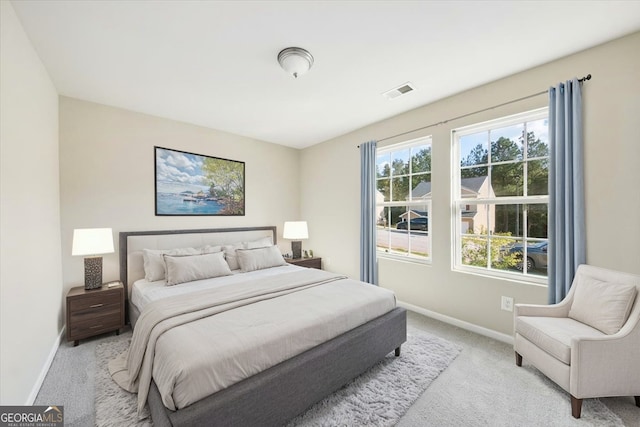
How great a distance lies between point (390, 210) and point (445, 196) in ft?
2.91

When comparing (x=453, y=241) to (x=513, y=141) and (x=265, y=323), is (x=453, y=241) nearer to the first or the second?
(x=513, y=141)

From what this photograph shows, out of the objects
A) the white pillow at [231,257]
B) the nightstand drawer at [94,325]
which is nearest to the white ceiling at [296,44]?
the white pillow at [231,257]

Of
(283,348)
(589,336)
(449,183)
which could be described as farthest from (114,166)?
(589,336)

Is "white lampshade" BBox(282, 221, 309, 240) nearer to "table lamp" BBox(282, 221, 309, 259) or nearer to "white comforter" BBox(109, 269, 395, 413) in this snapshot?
"table lamp" BBox(282, 221, 309, 259)

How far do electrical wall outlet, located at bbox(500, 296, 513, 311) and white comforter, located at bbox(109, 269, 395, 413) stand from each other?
3.96 feet

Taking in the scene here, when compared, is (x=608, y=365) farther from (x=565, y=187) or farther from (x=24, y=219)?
(x=24, y=219)

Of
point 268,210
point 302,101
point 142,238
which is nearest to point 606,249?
point 302,101

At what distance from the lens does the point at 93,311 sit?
264cm

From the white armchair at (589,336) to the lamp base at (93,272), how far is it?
4158 millimetres

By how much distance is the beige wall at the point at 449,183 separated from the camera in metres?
2.01

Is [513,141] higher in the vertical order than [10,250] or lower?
higher

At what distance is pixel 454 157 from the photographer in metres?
3.06

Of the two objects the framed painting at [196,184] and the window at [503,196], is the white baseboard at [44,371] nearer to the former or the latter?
A: the framed painting at [196,184]

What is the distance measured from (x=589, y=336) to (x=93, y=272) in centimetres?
441
